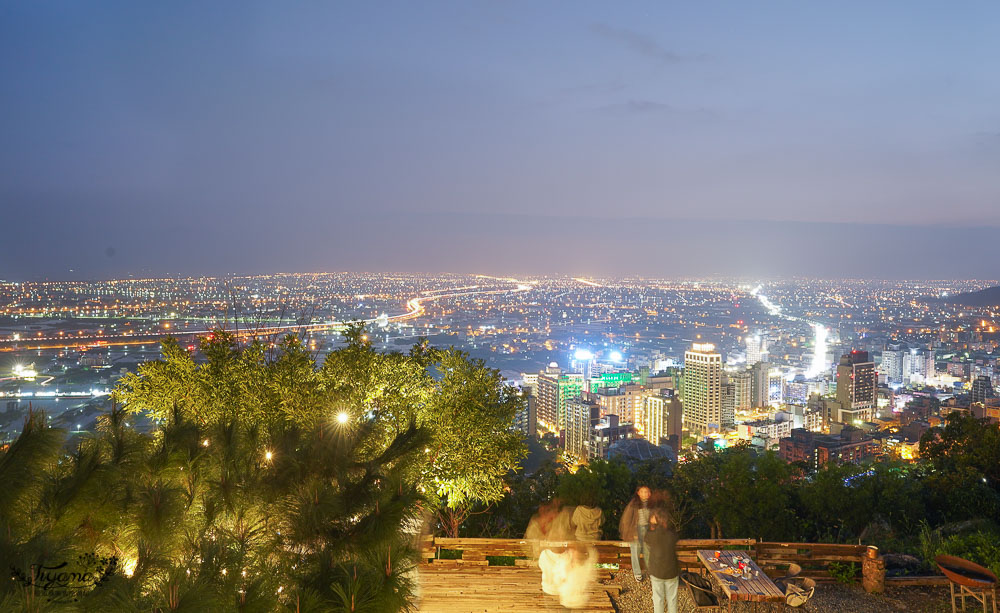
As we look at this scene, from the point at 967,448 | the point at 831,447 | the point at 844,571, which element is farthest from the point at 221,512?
the point at 831,447

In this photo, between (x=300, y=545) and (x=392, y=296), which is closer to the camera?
(x=300, y=545)

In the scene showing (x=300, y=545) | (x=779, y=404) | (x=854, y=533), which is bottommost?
(x=779, y=404)

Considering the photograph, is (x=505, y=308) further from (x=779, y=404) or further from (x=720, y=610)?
(x=720, y=610)

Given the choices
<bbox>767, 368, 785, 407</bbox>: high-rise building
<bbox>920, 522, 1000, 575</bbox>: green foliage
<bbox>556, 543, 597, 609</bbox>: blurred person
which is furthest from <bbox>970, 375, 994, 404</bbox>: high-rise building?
<bbox>556, 543, 597, 609</bbox>: blurred person

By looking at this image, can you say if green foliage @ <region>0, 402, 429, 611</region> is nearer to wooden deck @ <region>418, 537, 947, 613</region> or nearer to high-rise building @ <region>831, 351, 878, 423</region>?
wooden deck @ <region>418, 537, 947, 613</region>

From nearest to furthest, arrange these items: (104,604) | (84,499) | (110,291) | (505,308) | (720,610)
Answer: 1. (104,604)
2. (84,499)
3. (720,610)
4. (110,291)
5. (505,308)

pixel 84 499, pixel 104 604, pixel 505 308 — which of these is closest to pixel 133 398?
pixel 84 499

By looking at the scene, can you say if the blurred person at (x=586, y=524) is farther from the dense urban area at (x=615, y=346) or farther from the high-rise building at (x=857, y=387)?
the high-rise building at (x=857, y=387)
